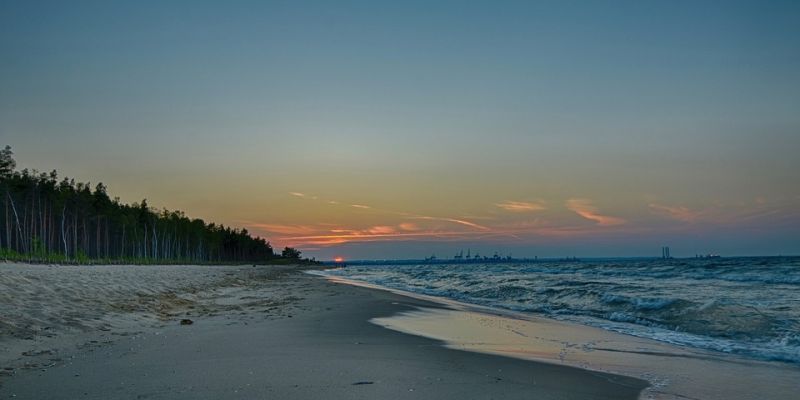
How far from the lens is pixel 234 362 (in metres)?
8.91

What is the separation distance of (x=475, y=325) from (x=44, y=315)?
36.8ft

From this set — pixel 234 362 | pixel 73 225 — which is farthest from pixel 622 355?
pixel 73 225

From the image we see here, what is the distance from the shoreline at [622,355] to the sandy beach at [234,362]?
0.64 meters

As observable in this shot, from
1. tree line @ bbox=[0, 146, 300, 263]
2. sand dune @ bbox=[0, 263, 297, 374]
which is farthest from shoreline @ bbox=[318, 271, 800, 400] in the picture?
tree line @ bbox=[0, 146, 300, 263]

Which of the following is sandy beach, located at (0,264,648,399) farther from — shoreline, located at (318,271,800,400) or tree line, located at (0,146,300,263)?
tree line, located at (0,146,300,263)

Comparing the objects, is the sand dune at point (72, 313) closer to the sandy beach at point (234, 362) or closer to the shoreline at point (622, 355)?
the sandy beach at point (234, 362)

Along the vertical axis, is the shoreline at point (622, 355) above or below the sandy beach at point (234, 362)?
below

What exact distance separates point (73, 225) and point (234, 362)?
335ft

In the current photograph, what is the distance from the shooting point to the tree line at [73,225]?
3088 inches

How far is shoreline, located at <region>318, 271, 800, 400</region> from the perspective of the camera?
8.26m

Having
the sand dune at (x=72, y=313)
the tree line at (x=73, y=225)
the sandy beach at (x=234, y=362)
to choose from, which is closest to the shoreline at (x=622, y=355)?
the sandy beach at (x=234, y=362)

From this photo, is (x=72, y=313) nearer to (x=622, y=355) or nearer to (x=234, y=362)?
(x=234, y=362)

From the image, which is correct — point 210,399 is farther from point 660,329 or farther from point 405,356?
point 660,329

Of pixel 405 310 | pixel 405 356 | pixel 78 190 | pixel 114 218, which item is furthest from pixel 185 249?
pixel 405 356
